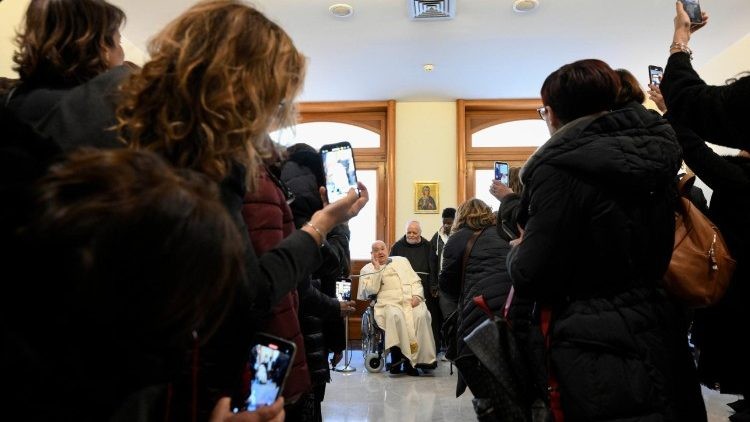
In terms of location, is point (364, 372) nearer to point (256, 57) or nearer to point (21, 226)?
point (256, 57)

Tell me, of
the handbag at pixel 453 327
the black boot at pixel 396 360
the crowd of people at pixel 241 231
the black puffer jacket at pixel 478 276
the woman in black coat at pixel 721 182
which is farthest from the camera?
the black boot at pixel 396 360

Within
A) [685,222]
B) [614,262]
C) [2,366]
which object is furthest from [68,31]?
[685,222]

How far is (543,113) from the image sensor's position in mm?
1944

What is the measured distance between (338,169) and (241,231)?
2.56 feet

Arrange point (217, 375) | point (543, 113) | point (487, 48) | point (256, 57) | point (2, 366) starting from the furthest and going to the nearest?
point (487, 48), point (543, 113), point (256, 57), point (217, 375), point (2, 366)

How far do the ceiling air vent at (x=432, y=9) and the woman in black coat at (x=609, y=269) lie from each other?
14.8 ft

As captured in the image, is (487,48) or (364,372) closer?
(364,372)

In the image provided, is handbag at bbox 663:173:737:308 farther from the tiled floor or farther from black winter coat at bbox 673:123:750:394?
the tiled floor

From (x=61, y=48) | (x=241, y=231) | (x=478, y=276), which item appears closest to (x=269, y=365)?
(x=241, y=231)

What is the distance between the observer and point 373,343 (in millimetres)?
6566

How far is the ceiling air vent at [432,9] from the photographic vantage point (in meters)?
5.86

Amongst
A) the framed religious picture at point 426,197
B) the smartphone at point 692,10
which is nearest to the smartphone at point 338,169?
the smartphone at point 692,10

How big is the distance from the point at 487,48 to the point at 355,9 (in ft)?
5.82

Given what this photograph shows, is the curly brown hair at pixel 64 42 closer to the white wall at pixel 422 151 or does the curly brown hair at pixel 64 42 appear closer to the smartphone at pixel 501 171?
the smartphone at pixel 501 171
